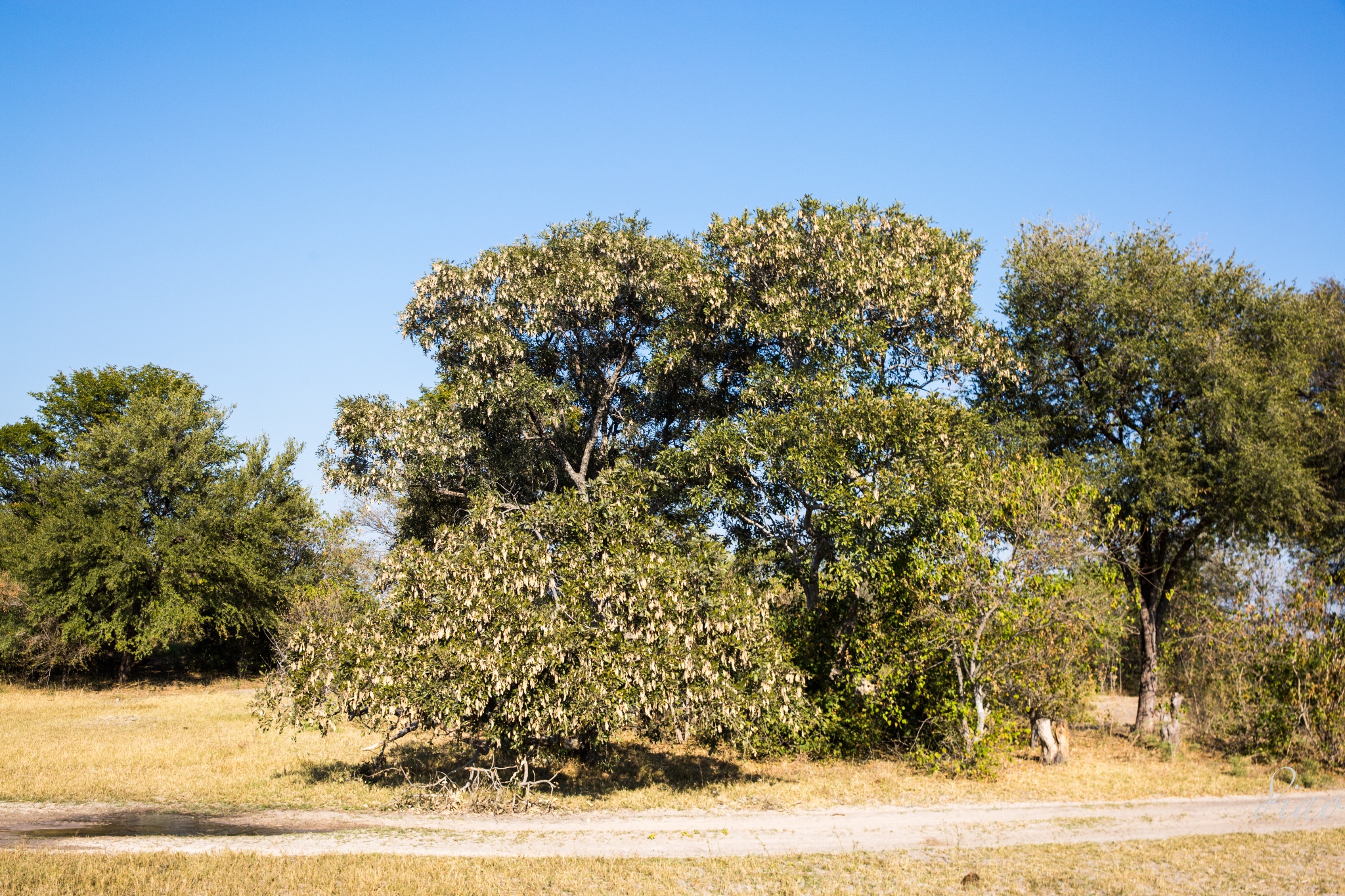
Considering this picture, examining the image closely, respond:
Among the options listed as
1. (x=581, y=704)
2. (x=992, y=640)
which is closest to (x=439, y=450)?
(x=581, y=704)

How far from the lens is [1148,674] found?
23.4 metres

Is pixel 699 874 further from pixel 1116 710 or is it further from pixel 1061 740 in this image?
pixel 1116 710

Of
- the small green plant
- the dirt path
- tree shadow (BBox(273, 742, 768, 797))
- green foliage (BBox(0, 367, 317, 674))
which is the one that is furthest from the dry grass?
green foliage (BBox(0, 367, 317, 674))

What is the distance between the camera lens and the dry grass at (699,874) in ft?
30.9

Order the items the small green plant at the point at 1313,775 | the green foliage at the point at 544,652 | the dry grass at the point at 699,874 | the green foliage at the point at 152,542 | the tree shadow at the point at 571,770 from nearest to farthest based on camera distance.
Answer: the dry grass at the point at 699,874 → the green foliage at the point at 544,652 → the tree shadow at the point at 571,770 → the small green plant at the point at 1313,775 → the green foliage at the point at 152,542

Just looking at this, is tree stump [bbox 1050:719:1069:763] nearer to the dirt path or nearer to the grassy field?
the grassy field

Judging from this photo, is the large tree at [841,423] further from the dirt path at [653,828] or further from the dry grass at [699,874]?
the dry grass at [699,874]

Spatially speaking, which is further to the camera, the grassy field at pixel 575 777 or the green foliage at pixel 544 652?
the grassy field at pixel 575 777

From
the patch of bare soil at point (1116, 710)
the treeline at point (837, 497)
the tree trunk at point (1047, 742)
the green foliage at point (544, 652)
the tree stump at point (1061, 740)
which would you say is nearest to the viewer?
the green foliage at point (544, 652)

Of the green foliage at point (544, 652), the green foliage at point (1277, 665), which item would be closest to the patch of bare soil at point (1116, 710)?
the green foliage at point (1277, 665)

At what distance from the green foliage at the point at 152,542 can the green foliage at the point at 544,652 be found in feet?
79.4

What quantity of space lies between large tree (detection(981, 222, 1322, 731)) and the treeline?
10 cm

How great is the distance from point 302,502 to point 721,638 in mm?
33205

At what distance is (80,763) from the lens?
1728cm
